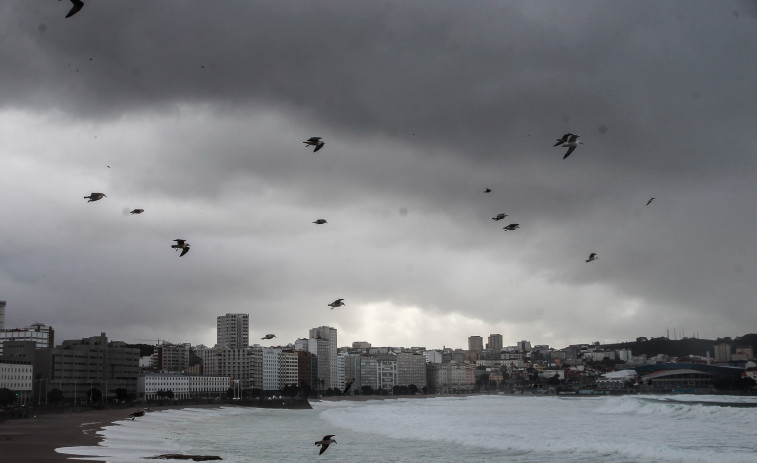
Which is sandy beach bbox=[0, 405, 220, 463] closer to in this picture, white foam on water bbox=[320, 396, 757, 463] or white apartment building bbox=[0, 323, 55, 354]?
white foam on water bbox=[320, 396, 757, 463]

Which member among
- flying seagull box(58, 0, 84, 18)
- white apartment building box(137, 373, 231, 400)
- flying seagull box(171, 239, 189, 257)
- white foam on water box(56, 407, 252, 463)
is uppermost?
flying seagull box(58, 0, 84, 18)

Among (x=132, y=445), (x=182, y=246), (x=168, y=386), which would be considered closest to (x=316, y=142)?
(x=182, y=246)

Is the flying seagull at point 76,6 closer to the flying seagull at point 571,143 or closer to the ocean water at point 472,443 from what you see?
the flying seagull at point 571,143

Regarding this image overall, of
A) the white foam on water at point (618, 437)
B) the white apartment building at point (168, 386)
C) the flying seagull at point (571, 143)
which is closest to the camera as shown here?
the flying seagull at point (571, 143)

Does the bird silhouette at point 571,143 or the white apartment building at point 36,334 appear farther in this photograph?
the white apartment building at point 36,334

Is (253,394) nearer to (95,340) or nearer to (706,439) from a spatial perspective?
(95,340)

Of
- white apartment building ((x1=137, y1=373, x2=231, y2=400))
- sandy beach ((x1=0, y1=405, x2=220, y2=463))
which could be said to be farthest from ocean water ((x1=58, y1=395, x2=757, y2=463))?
white apartment building ((x1=137, y1=373, x2=231, y2=400))

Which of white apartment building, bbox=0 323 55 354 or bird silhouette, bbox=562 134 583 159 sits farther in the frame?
white apartment building, bbox=0 323 55 354

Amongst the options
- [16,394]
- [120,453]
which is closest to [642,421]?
[120,453]

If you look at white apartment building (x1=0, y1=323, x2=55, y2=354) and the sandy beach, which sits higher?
white apartment building (x1=0, y1=323, x2=55, y2=354)

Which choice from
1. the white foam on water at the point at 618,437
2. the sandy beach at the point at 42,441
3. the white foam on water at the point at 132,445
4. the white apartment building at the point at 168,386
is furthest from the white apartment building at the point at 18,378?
the white foam on water at the point at 618,437

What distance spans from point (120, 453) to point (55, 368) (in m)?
134

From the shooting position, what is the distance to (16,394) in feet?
424

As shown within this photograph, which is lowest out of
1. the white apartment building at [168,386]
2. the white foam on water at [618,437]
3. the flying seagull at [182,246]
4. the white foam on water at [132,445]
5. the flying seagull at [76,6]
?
the white apartment building at [168,386]
